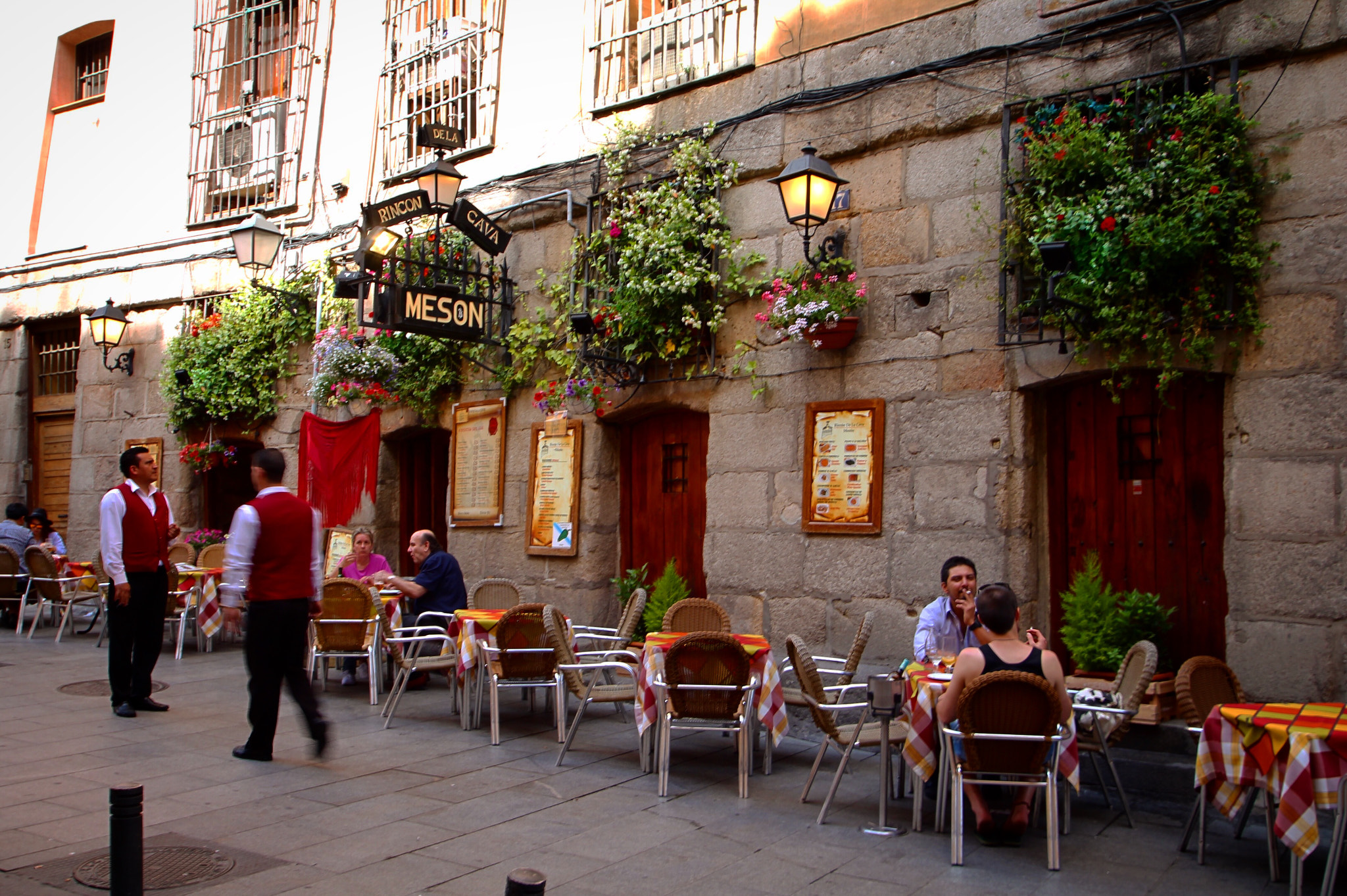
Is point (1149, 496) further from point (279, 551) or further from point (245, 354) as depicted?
point (245, 354)

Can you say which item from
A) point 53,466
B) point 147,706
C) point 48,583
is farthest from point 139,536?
point 53,466

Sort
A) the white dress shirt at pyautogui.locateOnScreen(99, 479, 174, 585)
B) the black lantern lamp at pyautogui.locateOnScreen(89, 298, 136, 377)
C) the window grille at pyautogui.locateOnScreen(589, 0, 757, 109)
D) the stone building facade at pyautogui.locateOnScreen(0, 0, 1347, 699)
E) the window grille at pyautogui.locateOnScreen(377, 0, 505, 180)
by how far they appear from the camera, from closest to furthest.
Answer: the stone building facade at pyautogui.locateOnScreen(0, 0, 1347, 699) < the white dress shirt at pyautogui.locateOnScreen(99, 479, 174, 585) < the window grille at pyautogui.locateOnScreen(589, 0, 757, 109) < the window grille at pyautogui.locateOnScreen(377, 0, 505, 180) < the black lantern lamp at pyautogui.locateOnScreen(89, 298, 136, 377)

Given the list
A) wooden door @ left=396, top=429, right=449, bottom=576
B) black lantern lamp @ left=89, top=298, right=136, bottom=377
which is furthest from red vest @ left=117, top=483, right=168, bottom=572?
black lantern lamp @ left=89, top=298, right=136, bottom=377

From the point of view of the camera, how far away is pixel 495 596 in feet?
24.8

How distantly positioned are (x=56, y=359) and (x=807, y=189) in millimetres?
11638

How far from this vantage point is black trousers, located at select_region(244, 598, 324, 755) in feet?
17.1

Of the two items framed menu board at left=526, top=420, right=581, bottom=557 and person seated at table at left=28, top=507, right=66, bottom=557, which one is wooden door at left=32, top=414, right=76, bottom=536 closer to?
person seated at table at left=28, top=507, right=66, bottom=557

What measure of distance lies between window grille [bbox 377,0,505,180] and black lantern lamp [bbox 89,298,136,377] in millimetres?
4241

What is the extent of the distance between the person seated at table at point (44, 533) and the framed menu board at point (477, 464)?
4.99 meters

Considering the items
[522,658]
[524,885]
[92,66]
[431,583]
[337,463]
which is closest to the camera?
[524,885]

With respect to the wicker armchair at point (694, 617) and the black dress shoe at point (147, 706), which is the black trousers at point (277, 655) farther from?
the wicker armchair at point (694, 617)

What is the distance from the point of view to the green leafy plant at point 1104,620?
219 inches

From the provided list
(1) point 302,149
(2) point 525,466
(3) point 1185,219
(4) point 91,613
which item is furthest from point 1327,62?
(4) point 91,613

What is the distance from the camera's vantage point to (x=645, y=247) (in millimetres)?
7645
